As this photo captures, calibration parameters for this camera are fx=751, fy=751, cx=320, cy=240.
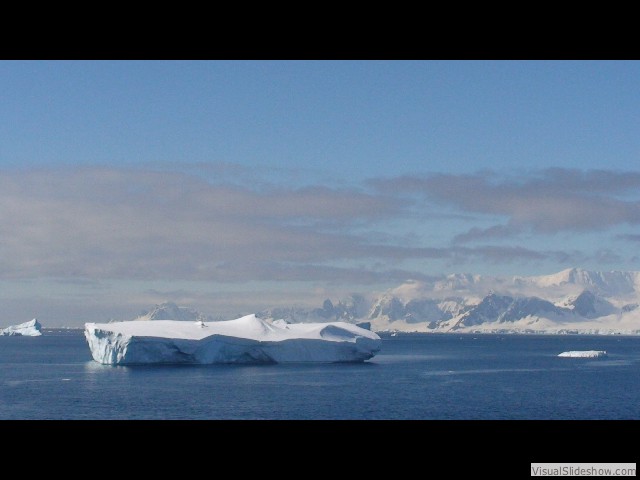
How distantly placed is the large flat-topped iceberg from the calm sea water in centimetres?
111

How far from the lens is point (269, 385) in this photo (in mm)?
42375

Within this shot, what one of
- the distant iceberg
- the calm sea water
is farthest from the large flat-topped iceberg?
the distant iceberg

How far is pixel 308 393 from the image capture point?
38.3 m

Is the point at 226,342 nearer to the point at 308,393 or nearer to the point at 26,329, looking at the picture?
the point at 308,393

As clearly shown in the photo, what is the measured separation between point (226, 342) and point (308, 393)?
680 inches

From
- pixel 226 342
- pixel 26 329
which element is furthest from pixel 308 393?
pixel 26 329
